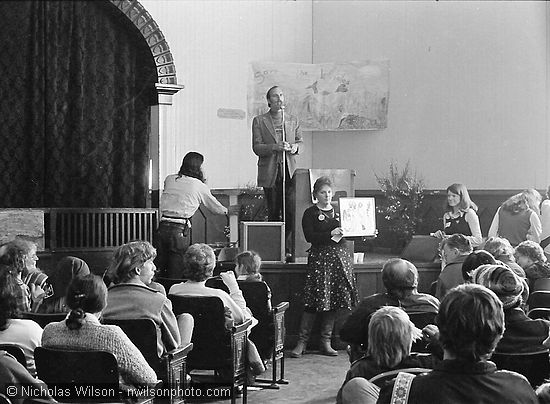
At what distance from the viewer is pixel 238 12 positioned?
10.2m

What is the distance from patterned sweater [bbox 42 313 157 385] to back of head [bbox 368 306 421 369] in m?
1.00

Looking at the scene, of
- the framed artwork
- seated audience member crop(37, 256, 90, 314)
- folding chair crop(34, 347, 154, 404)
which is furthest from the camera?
the framed artwork

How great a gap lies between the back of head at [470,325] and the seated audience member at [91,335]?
1498mm

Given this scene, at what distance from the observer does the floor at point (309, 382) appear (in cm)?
565

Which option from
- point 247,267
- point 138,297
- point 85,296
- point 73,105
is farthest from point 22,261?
point 73,105

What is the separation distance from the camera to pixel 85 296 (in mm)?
3504

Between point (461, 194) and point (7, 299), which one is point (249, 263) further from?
point (7, 299)

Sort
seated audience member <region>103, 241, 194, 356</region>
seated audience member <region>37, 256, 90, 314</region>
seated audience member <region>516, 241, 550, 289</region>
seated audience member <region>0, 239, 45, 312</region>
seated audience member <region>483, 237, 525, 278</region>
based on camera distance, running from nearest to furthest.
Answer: seated audience member <region>103, 241, 194, 356</region> → seated audience member <region>37, 256, 90, 314</region> → seated audience member <region>0, 239, 45, 312</region> → seated audience member <region>516, 241, 550, 289</region> → seated audience member <region>483, 237, 525, 278</region>

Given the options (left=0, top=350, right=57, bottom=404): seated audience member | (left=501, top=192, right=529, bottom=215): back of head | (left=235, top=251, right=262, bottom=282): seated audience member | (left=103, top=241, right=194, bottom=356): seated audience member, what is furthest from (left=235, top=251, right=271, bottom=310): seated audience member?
(left=0, top=350, right=57, bottom=404): seated audience member

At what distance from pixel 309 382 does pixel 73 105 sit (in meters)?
4.13

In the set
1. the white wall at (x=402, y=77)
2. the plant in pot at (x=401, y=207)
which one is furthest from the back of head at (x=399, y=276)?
the plant in pot at (x=401, y=207)

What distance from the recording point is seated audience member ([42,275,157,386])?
3422 millimetres

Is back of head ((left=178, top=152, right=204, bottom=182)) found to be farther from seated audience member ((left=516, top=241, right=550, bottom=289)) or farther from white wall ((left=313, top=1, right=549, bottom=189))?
white wall ((left=313, top=1, right=549, bottom=189))

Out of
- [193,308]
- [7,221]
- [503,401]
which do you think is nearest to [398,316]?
[503,401]
